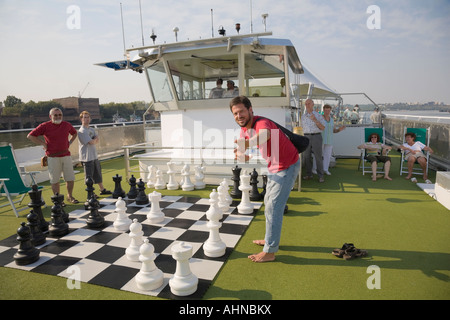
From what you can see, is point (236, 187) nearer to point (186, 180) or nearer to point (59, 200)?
point (186, 180)

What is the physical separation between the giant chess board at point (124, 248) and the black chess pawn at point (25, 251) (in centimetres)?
5

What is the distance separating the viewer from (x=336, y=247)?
3.03m

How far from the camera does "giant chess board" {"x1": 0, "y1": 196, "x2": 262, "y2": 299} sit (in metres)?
2.50

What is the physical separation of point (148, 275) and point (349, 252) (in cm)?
199

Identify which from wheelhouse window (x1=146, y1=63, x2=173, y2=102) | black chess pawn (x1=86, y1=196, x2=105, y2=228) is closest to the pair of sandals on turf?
black chess pawn (x1=86, y1=196, x2=105, y2=228)

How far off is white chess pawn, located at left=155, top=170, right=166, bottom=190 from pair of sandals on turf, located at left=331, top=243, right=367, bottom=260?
3.72 meters

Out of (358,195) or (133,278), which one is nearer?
(133,278)

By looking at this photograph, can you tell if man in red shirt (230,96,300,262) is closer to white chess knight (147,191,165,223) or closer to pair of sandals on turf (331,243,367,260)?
pair of sandals on turf (331,243,367,260)

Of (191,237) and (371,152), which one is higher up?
(371,152)
